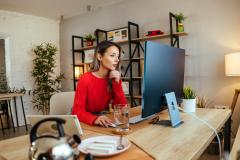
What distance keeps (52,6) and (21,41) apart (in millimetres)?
1103

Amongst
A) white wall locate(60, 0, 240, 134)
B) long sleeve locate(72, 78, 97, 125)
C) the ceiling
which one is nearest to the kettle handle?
long sleeve locate(72, 78, 97, 125)

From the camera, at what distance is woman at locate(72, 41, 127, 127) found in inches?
61.1

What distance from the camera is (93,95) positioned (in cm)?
160

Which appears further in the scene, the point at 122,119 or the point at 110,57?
the point at 110,57

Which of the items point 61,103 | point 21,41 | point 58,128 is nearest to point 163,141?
point 58,128

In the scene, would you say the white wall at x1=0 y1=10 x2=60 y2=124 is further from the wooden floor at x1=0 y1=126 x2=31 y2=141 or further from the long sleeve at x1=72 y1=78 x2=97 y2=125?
the long sleeve at x1=72 y1=78 x2=97 y2=125

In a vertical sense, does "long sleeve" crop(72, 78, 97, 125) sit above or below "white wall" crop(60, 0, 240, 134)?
below

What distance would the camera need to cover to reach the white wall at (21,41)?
461 centimetres

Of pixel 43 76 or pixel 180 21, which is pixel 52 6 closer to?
pixel 43 76

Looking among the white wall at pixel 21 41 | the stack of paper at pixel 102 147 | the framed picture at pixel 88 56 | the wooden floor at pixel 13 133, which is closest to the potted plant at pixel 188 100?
the stack of paper at pixel 102 147

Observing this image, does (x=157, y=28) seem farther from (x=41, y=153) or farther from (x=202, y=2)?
(x=41, y=153)

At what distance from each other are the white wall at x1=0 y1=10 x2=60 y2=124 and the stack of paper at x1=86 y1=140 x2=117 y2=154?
442 centimetres

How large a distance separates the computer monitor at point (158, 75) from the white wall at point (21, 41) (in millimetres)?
4265

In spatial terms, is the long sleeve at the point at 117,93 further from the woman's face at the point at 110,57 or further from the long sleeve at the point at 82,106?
the long sleeve at the point at 82,106
